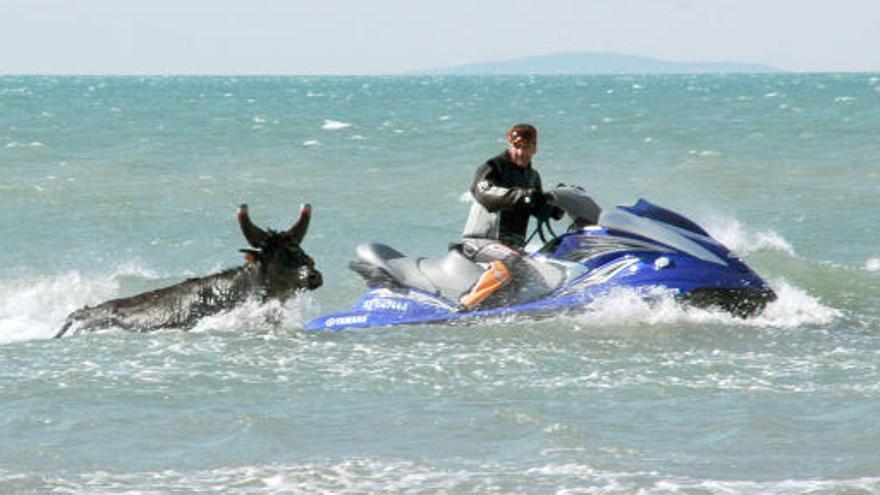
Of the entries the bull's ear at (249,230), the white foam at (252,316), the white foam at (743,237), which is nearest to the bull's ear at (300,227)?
the bull's ear at (249,230)

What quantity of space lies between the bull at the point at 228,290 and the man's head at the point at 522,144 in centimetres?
154

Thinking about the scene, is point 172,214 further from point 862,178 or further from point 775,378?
point 775,378

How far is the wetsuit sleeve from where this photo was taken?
11023mm

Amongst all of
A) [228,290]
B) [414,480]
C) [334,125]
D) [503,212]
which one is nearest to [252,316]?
[228,290]

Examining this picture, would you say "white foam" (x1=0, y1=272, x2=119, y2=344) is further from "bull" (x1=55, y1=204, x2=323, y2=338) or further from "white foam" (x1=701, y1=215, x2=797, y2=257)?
"white foam" (x1=701, y1=215, x2=797, y2=257)

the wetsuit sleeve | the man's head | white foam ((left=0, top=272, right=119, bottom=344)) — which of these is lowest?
white foam ((left=0, top=272, right=119, bottom=344))

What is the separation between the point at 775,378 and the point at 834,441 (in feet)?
5.29

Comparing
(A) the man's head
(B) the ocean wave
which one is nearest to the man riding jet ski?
(A) the man's head

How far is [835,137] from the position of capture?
39.3 m

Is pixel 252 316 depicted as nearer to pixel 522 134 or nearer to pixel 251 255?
pixel 251 255

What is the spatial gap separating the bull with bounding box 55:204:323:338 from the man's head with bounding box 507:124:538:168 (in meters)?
1.54

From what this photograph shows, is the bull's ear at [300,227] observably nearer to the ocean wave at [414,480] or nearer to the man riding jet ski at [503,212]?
the man riding jet ski at [503,212]

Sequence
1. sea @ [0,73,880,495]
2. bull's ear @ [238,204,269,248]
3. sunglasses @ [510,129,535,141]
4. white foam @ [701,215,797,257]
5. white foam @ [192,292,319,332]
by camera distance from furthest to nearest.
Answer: white foam @ [701,215,797,257] < white foam @ [192,292,319,332] < sunglasses @ [510,129,535,141] < bull's ear @ [238,204,269,248] < sea @ [0,73,880,495]

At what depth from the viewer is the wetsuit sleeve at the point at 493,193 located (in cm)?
1102
